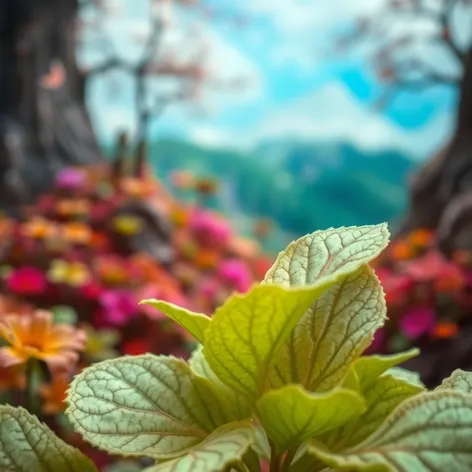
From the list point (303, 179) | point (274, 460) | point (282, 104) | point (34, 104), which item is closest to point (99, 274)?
point (34, 104)

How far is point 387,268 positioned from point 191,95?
86.2 inches

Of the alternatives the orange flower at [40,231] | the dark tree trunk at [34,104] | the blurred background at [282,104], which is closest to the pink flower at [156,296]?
the orange flower at [40,231]

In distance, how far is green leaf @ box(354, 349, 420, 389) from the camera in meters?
0.35

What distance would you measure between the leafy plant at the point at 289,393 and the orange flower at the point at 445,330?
3.48ft

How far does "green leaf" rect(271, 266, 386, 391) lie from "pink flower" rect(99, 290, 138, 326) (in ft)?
3.96

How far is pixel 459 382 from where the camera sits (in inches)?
15.1

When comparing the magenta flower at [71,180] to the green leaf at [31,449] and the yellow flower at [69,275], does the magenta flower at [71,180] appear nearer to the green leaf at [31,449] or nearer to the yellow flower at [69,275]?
the yellow flower at [69,275]

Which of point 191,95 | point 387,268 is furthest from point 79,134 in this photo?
point 387,268

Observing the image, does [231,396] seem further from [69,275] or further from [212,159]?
[212,159]

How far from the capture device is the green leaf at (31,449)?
1.20 feet

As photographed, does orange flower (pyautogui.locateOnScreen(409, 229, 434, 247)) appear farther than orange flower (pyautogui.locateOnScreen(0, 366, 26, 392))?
Yes

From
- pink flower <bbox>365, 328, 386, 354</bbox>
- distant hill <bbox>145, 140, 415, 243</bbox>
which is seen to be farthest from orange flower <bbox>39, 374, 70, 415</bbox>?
distant hill <bbox>145, 140, 415, 243</bbox>

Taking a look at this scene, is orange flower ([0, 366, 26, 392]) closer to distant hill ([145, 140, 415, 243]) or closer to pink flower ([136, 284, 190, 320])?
pink flower ([136, 284, 190, 320])

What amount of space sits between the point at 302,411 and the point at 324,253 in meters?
0.11
